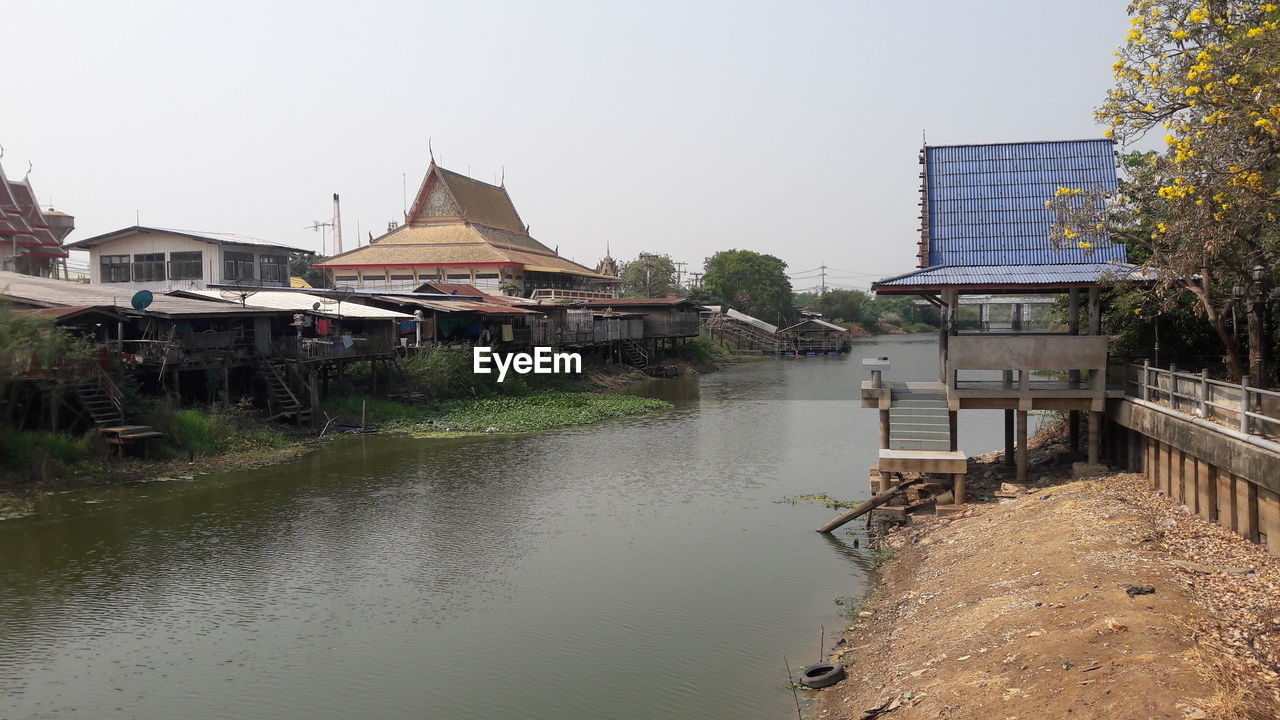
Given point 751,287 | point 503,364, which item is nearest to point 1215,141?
point 503,364

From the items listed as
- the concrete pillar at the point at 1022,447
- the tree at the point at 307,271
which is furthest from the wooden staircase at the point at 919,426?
the tree at the point at 307,271

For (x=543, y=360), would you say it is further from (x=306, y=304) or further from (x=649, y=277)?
(x=649, y=277)

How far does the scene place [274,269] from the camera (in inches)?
1603

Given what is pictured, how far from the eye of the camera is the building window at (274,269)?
131ft

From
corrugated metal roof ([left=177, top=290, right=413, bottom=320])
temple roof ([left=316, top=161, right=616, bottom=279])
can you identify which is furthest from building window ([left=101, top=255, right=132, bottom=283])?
temple roof ([left=316, top=161, right=616, bottom=279])

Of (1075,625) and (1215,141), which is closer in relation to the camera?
(1075,625)

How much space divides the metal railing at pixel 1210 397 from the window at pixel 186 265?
109 ft

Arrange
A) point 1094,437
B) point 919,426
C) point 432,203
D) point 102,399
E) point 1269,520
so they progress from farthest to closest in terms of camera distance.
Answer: point 432,203, point 919,426, point 102,399, point 1094,437, point 1269,520

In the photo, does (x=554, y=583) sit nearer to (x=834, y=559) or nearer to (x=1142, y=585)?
(x=834, y=559)

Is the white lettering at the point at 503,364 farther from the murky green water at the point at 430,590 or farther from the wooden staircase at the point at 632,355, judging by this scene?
the wooden staircase at the point at 632,355

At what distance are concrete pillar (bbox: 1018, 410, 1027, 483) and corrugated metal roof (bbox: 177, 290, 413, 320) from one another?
65.8 feet

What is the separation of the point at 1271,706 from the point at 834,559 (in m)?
7.97

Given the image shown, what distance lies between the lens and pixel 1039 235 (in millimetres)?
17250

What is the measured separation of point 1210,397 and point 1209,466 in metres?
1.16
